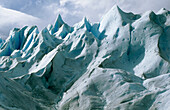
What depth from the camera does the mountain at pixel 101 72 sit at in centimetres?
646

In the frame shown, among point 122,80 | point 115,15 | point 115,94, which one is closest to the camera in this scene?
point 115,94

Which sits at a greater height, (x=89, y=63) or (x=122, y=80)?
(x=89, y=63)

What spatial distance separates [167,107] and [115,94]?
82.0 inches

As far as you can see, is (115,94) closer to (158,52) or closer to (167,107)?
(167,107)

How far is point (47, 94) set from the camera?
9164 mm

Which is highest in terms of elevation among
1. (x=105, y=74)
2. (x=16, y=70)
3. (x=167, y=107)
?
(x=16, y=70)

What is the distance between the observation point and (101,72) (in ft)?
26.6

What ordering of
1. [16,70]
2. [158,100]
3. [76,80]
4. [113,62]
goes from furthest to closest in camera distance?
[16,70], [113,62], [76,80], [158,100]

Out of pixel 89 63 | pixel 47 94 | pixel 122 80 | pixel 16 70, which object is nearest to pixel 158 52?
pixel 122 80

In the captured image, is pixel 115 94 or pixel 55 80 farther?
pixel 55 80

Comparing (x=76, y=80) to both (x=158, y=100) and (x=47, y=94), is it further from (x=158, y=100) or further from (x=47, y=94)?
(x=158, y=100)

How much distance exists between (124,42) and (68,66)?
4293 millimetres

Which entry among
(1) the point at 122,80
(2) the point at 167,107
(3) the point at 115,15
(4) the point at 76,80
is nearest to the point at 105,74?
(1) the point at 122,80

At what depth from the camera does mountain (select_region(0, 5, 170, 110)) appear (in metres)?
6.46
